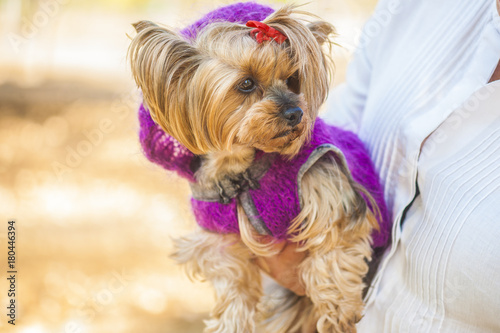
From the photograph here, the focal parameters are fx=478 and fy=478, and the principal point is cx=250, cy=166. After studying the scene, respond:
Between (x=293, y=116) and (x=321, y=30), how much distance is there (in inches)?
11.2

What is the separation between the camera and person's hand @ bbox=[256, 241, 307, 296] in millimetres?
1636

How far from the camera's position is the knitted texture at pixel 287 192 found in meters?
1.38

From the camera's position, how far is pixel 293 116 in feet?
4.26

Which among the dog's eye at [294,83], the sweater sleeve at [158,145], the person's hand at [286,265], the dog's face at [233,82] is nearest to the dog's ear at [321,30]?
the dog's face at [233,82]

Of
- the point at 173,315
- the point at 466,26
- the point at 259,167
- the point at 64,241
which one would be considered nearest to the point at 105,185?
the point at 64,241

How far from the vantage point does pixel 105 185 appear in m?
4.70

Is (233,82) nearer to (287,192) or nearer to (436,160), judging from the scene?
(287,192)

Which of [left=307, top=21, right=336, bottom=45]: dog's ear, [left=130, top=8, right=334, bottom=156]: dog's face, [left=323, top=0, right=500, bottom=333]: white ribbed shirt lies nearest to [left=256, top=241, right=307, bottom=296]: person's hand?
[left=323, top=0, right=500, bottom=333]: white ribbed shirt

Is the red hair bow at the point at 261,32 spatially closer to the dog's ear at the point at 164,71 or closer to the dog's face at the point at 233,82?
the dog's face at the point at 233,82

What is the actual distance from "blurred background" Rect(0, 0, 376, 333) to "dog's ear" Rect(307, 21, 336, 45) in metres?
0.15

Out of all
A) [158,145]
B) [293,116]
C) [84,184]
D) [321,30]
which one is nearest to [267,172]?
[293,116]

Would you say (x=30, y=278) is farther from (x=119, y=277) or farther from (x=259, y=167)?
(x=259, y=167)

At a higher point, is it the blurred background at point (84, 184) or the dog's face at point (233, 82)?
the dog's face at point (233, 82)

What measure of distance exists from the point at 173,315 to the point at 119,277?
1.57ft
